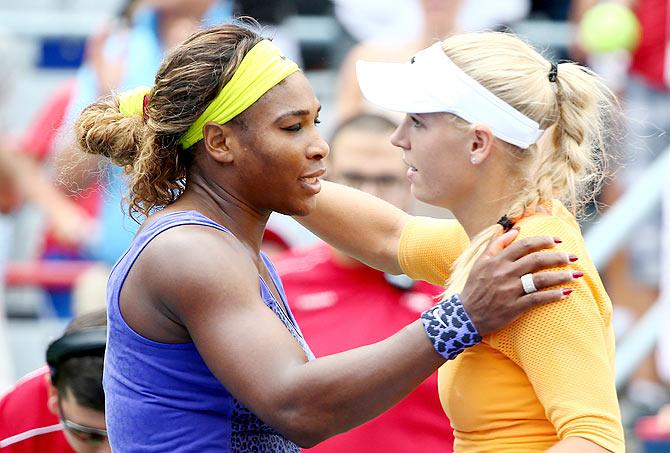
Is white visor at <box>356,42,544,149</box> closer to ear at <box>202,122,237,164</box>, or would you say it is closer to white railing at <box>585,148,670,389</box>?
ear at <box>202,122,237,164</box>

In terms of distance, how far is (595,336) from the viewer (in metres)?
2.35

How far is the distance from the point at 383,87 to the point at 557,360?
681 millimetres

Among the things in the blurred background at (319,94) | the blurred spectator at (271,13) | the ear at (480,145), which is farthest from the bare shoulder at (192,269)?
the blurred spectator at (271,13)

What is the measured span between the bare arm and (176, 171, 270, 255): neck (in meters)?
0.17

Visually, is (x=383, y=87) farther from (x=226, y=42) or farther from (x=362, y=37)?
(x=362, y=37)

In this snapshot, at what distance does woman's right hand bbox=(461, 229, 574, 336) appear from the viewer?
2.28m

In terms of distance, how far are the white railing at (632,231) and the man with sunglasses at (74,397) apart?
2325mm

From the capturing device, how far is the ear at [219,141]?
2451mm

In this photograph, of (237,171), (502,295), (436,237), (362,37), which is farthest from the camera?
(362,37)

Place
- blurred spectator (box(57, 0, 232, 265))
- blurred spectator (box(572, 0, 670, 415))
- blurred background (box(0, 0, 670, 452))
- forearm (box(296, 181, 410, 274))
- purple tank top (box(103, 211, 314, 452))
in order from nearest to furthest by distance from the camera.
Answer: purple tank top (box(103, 211, 314, 452)) → forearm (box(296, 181, 410, 274)) → blurred background (box(0, 0, 670, 452)) → blurred spectator (box(57, 0, 232, 265)) → blurred spectator (box(572, 0, 670, 415))

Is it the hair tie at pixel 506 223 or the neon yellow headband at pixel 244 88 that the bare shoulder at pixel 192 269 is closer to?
the neon yellow headband at pixel 244 88

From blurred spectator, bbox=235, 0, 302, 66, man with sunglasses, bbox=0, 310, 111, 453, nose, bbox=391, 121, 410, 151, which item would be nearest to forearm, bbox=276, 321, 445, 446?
nose, bbox=391, 121, 410, 151

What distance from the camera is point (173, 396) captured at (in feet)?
7.86

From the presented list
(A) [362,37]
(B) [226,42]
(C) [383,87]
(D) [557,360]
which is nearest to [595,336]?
(D) [557,360]
